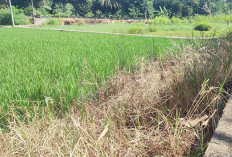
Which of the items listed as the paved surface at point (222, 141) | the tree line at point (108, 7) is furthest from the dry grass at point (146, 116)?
the tree line at point (108, 7)

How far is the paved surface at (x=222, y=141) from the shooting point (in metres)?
0.80

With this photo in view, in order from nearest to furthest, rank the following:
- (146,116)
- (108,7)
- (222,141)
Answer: (222,141)
(146,116)
(108,7)

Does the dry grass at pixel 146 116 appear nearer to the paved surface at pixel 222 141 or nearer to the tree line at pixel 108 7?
the paved surface at pixel 222 141

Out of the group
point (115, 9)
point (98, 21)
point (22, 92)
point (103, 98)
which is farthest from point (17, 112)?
point (115, 9)

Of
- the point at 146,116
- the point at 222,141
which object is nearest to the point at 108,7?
the point at 146,116

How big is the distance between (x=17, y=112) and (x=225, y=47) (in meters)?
2.39

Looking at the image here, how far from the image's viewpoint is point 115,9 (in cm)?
5247

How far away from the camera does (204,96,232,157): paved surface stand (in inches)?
31.5

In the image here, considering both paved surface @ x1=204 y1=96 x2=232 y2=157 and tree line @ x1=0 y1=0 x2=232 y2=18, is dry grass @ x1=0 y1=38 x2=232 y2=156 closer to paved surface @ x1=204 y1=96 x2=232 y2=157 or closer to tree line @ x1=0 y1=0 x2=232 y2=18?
paved surface @ x1=204 y1=96 x2=232 y2=157

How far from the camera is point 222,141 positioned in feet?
2.86

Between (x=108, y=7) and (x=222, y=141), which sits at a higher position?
(x=108, y=7)

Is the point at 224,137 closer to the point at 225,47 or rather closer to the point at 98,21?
the point at 225,47

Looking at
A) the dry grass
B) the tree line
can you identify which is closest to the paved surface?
the dry grass

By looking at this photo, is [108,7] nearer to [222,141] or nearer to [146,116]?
[146,116]
